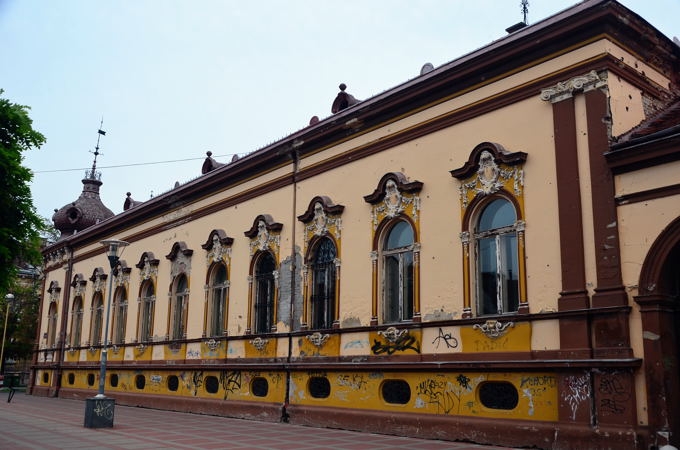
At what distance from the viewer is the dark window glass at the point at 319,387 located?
1571 cm

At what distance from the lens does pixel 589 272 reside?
11.0m

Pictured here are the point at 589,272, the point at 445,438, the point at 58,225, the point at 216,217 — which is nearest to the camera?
the point at 589,272

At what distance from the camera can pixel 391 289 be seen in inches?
590

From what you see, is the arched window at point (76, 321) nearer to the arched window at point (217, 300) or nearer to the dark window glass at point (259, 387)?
the arched window at point (217, 300)

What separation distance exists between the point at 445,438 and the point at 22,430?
8.97 metres

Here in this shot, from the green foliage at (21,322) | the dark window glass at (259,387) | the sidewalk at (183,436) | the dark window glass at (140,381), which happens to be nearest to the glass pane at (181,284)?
the dark window glass at (140,381)

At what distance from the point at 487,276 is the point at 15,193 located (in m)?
11.7

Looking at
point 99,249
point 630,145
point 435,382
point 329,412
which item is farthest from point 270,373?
point 99,249

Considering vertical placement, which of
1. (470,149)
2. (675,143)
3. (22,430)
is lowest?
(22,430)

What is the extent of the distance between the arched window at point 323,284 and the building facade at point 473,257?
6 cm

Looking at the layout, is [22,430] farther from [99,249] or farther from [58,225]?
[58,225]

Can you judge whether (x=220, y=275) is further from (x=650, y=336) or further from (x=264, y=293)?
(x=650, y=336)

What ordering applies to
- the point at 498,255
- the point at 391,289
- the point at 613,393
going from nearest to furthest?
the point at 613,393, the point at 498,255, the point at 391,289

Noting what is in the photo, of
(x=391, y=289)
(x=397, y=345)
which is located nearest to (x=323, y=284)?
(x=391, y=289)
